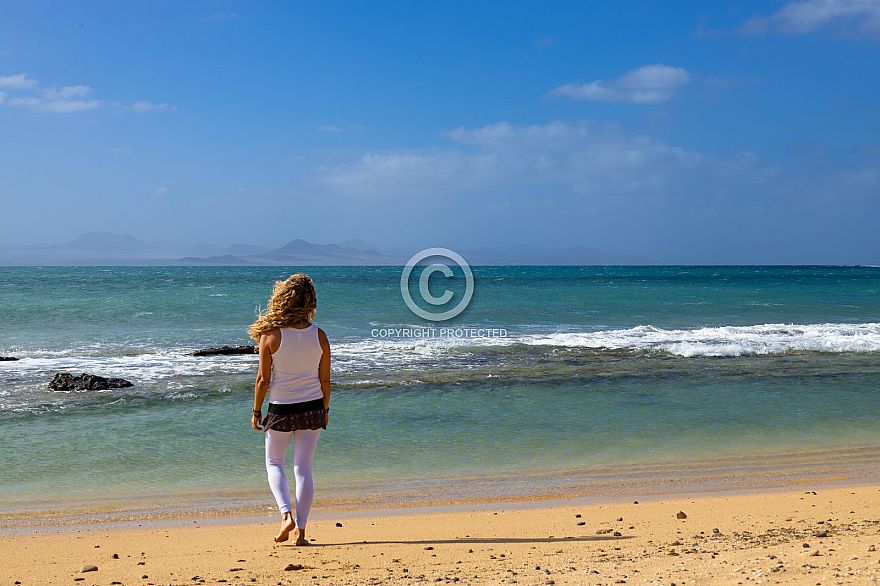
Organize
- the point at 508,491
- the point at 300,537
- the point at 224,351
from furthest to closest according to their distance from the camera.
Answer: the point at 224,351
the point at 508,491
the point at 300,537

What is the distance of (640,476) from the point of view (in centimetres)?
690

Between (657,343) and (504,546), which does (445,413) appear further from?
(657,343)

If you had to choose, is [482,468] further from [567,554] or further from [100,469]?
[100,469]

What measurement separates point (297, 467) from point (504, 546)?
1546 mm

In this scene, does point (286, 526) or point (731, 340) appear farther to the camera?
point (731, 340)

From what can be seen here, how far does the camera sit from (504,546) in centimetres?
456

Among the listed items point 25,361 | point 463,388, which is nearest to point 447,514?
point 463,388

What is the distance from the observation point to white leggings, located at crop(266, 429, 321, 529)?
177 inches

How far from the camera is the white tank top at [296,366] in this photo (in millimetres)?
4328

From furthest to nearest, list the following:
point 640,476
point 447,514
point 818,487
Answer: point 640,476 → point 818,487 → point 447,514

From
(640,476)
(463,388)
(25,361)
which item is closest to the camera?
(640,476)

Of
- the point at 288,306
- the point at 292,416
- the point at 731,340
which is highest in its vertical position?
the point at 288,306

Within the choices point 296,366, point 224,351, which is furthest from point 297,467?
point 224,351

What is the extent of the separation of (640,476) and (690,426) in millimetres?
2487
